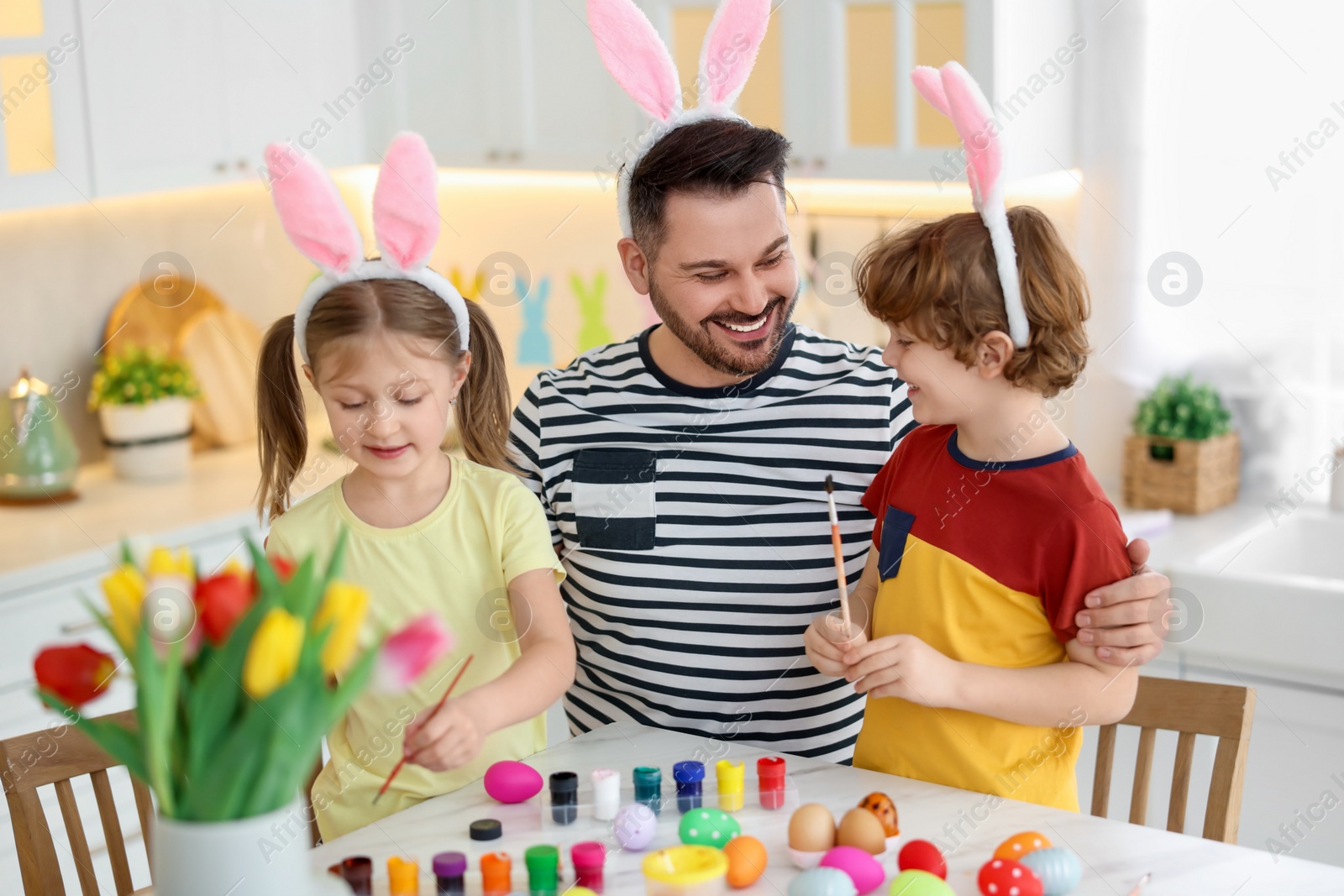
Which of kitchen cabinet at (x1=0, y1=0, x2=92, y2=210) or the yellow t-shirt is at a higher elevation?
kitchen cabinet at (x1=0, y1=0, x2=92, y2=210)

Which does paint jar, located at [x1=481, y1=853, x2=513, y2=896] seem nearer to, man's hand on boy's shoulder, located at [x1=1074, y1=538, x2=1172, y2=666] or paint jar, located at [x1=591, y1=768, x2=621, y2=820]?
paint jar, located at [x1=591, y1=768, x2=621, y2=820]

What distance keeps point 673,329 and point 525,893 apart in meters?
0.73

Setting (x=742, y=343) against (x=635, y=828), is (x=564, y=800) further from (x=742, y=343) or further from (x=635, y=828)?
(x=742, y=343)

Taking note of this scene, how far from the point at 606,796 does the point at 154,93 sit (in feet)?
7.11

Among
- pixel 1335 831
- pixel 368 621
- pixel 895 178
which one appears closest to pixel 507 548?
pixel 368 621

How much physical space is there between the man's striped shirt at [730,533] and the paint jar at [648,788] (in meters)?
0.33

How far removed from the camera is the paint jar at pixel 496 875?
1.05 m

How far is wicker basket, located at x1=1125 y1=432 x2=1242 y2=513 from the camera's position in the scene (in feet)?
8.05

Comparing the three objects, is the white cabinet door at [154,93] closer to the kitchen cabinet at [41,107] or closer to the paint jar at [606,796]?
the kitchen cabinet at [41,107]

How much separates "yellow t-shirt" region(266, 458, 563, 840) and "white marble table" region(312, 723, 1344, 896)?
0.41ft

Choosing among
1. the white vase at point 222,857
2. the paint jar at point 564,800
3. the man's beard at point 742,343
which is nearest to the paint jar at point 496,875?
the paint jar at point 564,800

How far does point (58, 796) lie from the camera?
1.32 metres

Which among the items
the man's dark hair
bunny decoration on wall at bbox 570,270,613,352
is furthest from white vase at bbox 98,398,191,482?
the man's dark hair

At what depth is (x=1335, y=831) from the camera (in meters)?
Answer: 2.11
